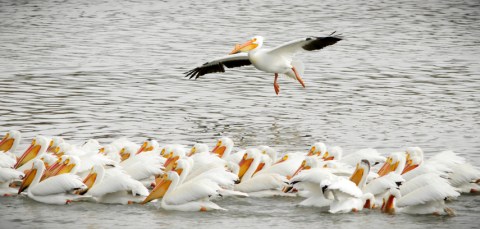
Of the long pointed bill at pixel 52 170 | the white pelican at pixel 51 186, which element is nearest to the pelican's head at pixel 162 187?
the white pelican at pixel 51 186

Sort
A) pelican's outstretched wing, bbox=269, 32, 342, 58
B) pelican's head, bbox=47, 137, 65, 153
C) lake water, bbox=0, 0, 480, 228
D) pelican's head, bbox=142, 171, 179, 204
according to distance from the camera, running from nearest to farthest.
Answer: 1. lake water, bbox=0, 0, 480, 228
2. pelican's head, bbox=142, 171, 179, 204
3. pelican's head, bbox=47, 137, 65, 153
4. pelican's outstretched wing, bbox=269, 32, 342, 58

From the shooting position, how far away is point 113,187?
7500 mm

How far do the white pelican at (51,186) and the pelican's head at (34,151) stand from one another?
2.63 ft

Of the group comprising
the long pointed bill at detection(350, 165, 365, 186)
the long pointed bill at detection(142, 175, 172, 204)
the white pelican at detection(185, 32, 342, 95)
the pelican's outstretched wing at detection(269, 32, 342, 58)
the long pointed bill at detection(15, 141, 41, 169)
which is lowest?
the white pelican at detection(185, 32, 342, 95)

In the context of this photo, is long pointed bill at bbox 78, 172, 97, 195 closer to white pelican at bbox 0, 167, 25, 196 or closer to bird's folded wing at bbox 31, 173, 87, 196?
bird's folded wing at bbox 31, 173, 87, 196

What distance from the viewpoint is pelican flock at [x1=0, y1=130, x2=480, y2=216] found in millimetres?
7293

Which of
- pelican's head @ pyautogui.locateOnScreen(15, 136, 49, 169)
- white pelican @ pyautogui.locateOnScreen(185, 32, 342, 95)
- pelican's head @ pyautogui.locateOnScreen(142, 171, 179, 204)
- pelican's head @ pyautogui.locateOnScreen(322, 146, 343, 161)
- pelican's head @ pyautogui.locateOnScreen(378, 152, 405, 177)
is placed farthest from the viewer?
white pelican @ pyautogui.locateOnScreen(185, 32, 342, 95)

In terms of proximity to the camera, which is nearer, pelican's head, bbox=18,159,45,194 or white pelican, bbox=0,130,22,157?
pelican's head, bbox=18,159,45,194

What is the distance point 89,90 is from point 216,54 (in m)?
4.59

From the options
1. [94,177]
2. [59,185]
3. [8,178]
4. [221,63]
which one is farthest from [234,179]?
[221,63]

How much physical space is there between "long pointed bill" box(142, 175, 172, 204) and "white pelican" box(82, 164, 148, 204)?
0.05 m

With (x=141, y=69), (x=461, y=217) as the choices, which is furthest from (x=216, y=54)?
(x=461, y=217)

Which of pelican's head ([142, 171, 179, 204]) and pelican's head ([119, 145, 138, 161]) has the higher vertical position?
pelican's head ([142, 171, 179, 204])


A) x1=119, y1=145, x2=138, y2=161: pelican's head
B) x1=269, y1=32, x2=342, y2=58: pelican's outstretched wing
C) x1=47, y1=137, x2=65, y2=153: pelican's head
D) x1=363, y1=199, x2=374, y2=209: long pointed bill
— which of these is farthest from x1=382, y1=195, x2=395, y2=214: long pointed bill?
x1=269, y1=32, x2=342, y2=58: pelican's outstretched wing
